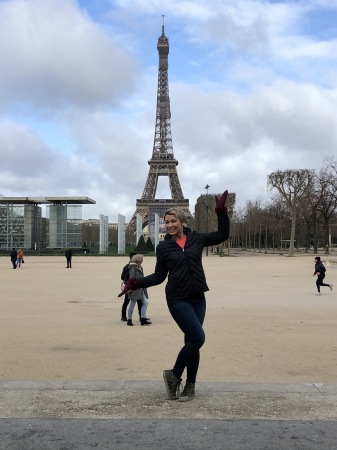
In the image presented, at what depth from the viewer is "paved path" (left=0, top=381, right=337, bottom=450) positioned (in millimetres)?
3588

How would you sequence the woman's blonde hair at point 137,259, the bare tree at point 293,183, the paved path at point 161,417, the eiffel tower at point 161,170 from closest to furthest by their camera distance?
the paved path at point 161,417, the woman's blonde hair at point 137,259, the bare tree at point 293,183, the eiffel tower at point 161,170

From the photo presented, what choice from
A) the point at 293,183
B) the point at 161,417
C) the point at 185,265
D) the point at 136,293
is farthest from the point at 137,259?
the point at 293,183

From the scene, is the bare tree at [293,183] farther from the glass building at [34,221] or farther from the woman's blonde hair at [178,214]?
the woman's blonde hair at [178,214]

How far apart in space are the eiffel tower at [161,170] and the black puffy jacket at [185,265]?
9204cm

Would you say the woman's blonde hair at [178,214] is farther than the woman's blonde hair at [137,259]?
No

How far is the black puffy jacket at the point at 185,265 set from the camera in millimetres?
4551

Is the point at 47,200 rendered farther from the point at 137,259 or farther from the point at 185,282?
the point at 185,282

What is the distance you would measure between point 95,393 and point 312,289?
1453 cm

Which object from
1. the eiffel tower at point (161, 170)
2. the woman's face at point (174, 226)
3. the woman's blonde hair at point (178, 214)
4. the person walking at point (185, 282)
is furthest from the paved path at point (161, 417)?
the eiffel tower at point (161, 170)

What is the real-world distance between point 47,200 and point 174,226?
59853mm

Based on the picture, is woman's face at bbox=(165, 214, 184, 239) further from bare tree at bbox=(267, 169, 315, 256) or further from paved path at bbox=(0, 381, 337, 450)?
bare tree at bbox=(267, 169, 315, 256)

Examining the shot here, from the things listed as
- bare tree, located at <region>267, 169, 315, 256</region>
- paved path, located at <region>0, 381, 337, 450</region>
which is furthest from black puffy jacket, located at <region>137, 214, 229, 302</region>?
bare tree, located at <region>267, 169, 315, 256</region>

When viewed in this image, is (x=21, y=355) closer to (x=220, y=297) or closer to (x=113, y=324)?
(x=113, y=324)

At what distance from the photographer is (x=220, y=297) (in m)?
15.2
